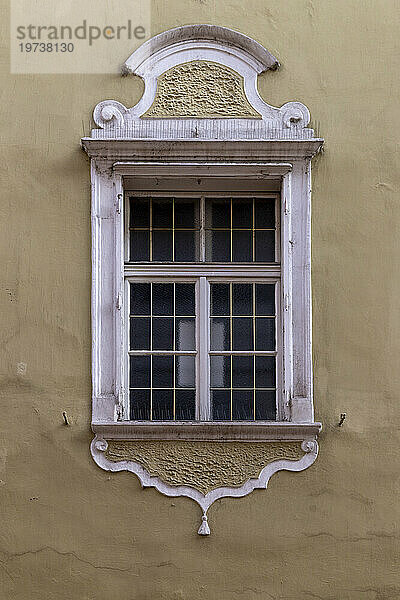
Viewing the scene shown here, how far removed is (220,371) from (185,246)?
95cm

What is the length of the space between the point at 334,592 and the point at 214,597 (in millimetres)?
811

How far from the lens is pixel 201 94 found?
730cm

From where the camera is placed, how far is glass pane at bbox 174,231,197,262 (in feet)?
24.1

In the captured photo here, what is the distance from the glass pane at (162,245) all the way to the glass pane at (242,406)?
1112 millimetres

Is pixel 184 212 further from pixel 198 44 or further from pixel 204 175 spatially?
pixel 198 44

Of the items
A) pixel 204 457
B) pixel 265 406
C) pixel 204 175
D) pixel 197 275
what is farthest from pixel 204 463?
pixel 204 175

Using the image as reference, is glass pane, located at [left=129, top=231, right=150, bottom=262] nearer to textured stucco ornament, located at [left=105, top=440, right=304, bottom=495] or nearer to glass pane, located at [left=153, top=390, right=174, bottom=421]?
glass pane, located at [left=153, top=390, right=174, bottom=421]

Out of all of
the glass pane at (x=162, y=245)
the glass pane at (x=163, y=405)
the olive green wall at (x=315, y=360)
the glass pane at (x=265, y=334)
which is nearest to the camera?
the olive green wall at (x=315, y=360)

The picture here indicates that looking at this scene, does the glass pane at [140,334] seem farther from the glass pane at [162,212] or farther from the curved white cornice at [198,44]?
the curved white cornice at [198,44]

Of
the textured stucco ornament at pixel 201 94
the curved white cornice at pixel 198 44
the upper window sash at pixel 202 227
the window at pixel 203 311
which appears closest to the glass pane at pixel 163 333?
the window at pixel 203 311

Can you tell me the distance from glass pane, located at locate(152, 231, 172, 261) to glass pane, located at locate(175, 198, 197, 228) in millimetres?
116

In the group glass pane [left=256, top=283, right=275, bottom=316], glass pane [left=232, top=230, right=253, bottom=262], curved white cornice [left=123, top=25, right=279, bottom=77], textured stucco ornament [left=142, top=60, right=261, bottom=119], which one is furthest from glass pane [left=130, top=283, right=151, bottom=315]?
curved white cornice [left=123, top=25, right=279, bottom=77]

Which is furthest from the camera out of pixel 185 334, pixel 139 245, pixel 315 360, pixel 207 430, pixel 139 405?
pixel 139 245

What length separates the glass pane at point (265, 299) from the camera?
23.8 ft
